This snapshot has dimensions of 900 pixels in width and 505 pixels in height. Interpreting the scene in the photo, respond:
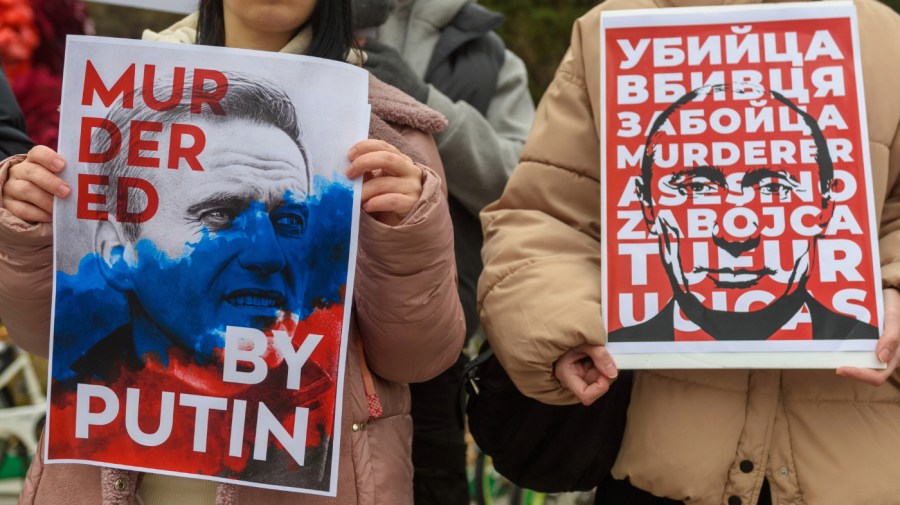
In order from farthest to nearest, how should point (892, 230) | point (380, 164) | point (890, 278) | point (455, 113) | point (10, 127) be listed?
1. point (455, 113)
2. point (10, 127)
3. point (892, 230)
4. point (890, 278)
5. point (380, 164)

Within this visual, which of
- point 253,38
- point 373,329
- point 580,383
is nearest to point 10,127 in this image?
point 253,38

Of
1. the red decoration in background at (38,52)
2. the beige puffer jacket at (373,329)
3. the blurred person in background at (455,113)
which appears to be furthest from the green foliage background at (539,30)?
the beige puffer jacket at (373,329)

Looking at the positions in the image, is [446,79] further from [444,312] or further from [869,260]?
[869,260]

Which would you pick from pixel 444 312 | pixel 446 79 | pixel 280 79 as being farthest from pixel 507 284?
pixel 446 79

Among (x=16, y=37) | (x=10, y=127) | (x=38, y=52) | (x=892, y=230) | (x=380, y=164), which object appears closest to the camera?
(x=380, y=164)

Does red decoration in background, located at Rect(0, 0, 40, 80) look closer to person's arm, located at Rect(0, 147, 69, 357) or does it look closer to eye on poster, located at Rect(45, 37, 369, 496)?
person's arm, located at Rect(0, 147, 69, 357)

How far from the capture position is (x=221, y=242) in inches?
69.9

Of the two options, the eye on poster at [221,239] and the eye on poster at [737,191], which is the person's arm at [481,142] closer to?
the eye on poster at [737,191]

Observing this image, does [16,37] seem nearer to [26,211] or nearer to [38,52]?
[38,52]

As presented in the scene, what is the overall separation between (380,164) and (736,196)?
608mm

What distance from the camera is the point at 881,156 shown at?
1913mm

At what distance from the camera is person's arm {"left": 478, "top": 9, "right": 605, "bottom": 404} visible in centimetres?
193

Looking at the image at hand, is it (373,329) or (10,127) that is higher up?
(10,127)

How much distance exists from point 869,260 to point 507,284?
0.61 meters
